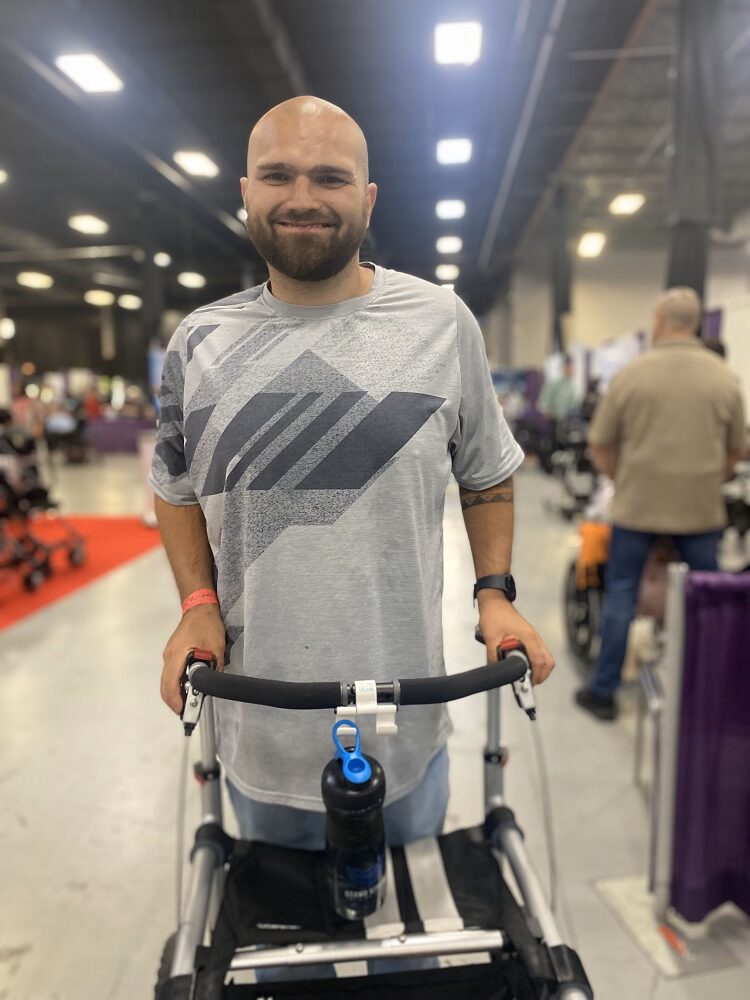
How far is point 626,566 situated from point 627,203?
11.2m

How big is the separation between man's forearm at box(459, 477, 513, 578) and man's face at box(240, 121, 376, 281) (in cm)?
37

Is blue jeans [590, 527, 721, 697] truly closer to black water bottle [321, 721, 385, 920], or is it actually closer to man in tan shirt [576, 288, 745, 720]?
man in tan shirt [576, 288, 745, 720]

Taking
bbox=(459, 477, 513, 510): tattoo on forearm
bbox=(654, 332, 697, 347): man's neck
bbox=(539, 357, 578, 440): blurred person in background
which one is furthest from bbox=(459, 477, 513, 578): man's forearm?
bbox=(539, 357, 578, 440): blurred person in background

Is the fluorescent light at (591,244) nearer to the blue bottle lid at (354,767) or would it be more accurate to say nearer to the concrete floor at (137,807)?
the concrete floor at (137,807)

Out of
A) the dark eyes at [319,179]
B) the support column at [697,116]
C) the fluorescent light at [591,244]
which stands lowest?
the dark eyes at [319,179]

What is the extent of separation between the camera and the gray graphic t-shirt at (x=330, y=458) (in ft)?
2.77

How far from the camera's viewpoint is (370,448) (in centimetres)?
85

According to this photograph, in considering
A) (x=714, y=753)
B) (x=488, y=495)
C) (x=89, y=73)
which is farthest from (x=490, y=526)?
(x=89, y=73)

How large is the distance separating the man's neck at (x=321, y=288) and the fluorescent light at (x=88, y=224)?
13469 mm

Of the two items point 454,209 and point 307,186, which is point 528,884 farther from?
point 454,209

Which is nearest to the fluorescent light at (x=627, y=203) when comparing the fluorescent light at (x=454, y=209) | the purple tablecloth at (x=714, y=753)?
the fluorescent light at (x=454, y=209)

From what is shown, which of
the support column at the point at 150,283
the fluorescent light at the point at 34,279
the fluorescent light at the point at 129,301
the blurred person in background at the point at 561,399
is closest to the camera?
the blurred person in background at the point at 561,399

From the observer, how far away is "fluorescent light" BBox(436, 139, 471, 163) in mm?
1523

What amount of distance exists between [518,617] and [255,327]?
1.71 ft
